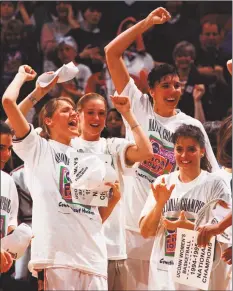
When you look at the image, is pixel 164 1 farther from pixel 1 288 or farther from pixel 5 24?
pixel 1 288

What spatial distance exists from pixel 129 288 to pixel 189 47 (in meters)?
2.80

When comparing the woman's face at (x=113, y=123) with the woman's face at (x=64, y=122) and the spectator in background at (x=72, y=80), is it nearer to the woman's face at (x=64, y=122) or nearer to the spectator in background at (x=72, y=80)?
the spectator in background at (x=72, y=80)

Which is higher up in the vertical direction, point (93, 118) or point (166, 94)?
point (166, 94)

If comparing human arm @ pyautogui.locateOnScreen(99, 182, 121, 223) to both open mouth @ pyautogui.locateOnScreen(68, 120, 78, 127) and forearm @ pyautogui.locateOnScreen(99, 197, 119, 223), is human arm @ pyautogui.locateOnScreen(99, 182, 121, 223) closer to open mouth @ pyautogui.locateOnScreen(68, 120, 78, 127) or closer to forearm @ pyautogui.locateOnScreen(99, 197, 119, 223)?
forearm @ pyautogui.locateOnScreen(99, 197, 119, 223)

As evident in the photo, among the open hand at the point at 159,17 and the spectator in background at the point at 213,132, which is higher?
the open hand at the point at 159,17

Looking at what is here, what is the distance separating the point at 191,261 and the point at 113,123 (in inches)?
70.4

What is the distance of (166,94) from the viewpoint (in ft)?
15.4

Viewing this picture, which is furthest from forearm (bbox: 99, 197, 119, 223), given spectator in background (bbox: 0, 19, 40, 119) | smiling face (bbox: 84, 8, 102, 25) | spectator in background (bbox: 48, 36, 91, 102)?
smiling face (bbox: 84, 8, 102, 25)

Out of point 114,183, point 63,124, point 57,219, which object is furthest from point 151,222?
point 63,124

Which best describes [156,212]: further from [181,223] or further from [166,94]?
[166,94]

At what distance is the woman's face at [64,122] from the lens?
14.1ft

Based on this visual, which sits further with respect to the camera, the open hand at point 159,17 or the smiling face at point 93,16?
Result: the smiling face at point 93,16

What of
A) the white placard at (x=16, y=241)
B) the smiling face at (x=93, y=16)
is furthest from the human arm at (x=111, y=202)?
the smiling face at (x=93, y=16)

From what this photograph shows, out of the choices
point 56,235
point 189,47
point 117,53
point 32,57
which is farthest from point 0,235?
point 189,47
